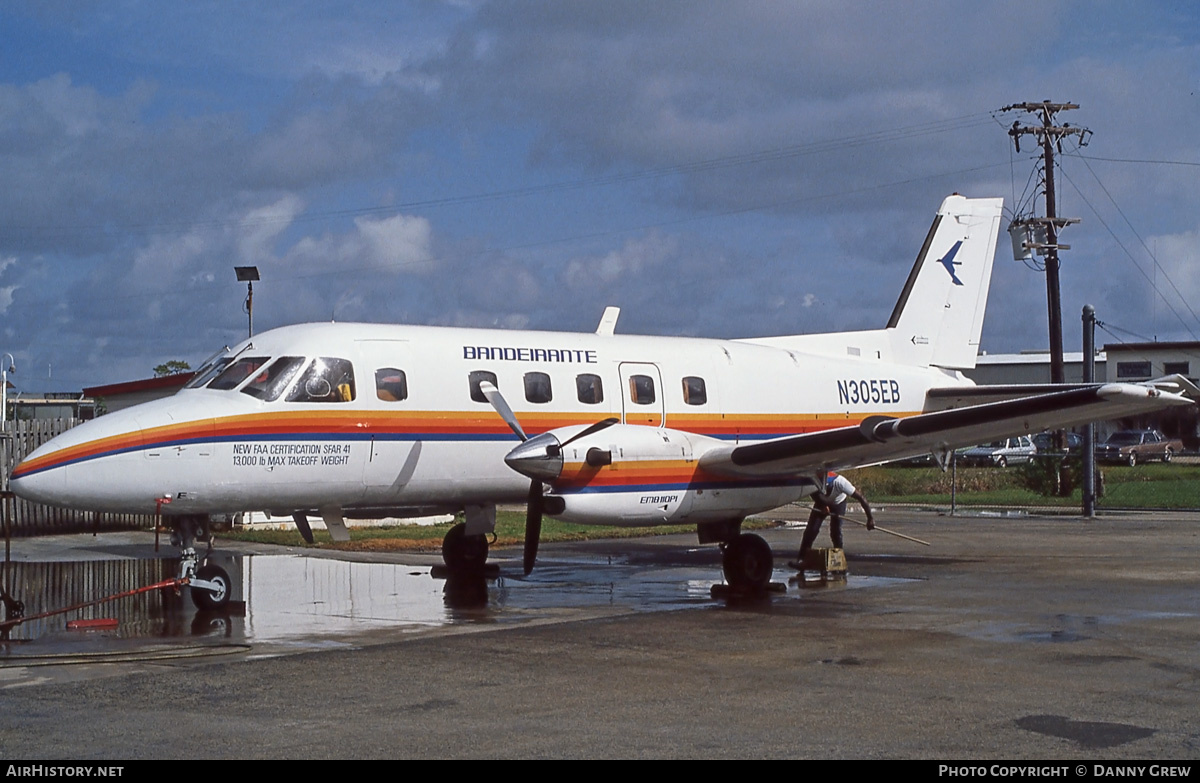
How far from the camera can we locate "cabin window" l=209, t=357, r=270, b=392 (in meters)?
13.5

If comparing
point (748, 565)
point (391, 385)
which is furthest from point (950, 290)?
point (391, 385)

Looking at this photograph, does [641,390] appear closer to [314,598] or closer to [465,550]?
[465,550]

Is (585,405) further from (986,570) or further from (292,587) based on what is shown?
(986,570)

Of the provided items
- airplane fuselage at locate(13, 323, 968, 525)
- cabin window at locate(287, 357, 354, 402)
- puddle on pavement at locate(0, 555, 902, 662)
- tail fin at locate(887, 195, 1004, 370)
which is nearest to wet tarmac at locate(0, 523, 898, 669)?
puddle on pavement at locate(0, 555, 902, 662)

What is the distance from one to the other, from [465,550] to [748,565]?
12.8ft

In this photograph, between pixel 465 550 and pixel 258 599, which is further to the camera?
pixel 465 550

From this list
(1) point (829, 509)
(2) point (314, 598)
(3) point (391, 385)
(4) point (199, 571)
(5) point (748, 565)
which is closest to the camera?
(4) point (199, 571)

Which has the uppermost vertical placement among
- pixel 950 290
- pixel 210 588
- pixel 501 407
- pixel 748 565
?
pixel 950 290

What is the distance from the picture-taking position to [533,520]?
1417 cm

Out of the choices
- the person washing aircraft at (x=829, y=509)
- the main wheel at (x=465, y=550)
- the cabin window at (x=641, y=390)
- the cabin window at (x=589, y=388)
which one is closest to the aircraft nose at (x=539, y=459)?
the cabin window at (x=589, y=388)

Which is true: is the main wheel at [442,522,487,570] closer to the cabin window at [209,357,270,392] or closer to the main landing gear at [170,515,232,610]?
the main landing gear at [170,515,232,610]

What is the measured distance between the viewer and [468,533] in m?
16.5

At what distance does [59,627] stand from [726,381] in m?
8.71
